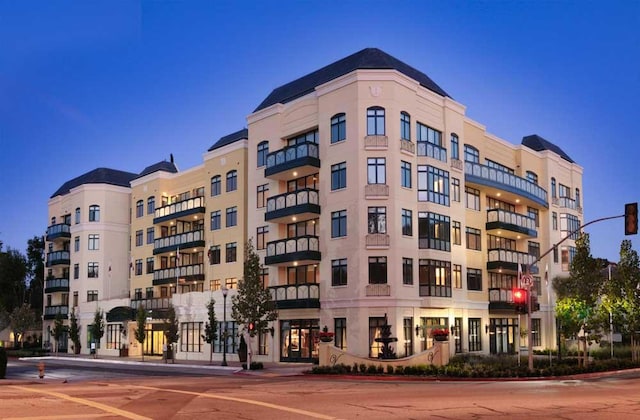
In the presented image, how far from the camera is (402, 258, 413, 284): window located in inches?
1705

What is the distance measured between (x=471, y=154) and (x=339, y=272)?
15757 mm

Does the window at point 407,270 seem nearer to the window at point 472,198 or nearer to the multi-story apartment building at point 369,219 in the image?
the multi-story apartment building at point 369,219

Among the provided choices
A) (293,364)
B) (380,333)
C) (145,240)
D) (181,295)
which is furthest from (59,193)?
(380,333)

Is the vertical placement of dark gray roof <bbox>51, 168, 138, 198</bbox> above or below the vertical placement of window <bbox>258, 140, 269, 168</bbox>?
above

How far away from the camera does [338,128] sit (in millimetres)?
45031

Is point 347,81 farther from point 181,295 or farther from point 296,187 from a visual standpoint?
point 181,295

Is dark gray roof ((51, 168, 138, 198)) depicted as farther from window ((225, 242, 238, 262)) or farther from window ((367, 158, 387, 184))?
window ((367, 158, 387, 184))

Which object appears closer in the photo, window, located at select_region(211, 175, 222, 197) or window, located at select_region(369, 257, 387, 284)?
window, located at select_region(369, 257, 387, 284)

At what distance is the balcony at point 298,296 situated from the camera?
146 ft

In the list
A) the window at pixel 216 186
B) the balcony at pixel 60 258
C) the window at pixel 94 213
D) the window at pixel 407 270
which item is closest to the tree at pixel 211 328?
the window at pixel 216 186

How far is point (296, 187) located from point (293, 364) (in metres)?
12.1

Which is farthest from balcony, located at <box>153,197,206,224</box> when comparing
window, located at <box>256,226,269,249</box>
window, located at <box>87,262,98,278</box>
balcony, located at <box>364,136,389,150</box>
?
balcony, located at <box>364,136,389,150</box>

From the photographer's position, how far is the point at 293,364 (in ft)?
145

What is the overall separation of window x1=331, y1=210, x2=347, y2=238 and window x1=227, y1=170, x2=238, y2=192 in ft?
41.2
